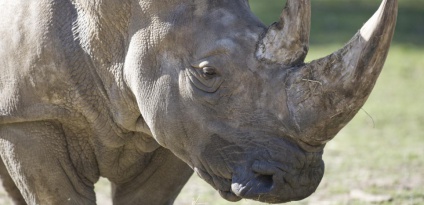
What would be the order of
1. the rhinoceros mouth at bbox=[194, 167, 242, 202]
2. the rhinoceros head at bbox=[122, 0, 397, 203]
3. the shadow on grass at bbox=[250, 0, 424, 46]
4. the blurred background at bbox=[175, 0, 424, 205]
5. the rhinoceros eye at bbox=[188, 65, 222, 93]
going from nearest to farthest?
the rhinoceros head at bbox=[122, 0, 397, 203]
the rhinoceros eye at bbox=[188, 65, 222, 93]
the rhinoceros mouth at bbox=[194, 167, 242, 202]
the blurred background at bbox=[175, 0, 424, 205]
the shadow on grass at bbox=[250, 0, 424, 46]

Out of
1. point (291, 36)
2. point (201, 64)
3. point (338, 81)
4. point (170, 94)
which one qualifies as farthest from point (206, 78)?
point (338, 81)

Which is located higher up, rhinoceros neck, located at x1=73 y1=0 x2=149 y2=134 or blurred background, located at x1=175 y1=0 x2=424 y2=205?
rhinoceros neck, located at x1=73 y1=0 x2=149 y2=134

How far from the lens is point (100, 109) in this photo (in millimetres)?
6402

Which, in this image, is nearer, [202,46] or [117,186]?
[202,46]

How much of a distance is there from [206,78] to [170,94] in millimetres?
247

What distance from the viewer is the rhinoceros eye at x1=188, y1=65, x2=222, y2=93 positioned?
18.8 feet

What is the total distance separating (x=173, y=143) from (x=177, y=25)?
63 centimetres

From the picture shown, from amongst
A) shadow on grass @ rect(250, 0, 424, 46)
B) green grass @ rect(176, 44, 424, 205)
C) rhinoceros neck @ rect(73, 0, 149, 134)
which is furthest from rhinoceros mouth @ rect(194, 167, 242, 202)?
shadow on grass @ rect(250, 0, 424, 46)

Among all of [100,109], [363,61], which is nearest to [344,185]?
[100,109]

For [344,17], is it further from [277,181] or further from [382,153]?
[277,181]

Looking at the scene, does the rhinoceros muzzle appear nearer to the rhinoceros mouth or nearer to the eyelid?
the rhinoceros mouth

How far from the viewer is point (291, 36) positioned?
5.52 m

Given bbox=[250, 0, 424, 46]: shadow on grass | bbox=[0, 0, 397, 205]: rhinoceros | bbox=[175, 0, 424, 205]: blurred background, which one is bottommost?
bbox=[250, 0, 424, 46]: shadow on grass

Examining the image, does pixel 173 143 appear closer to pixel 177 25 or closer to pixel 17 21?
pixel 177 25
